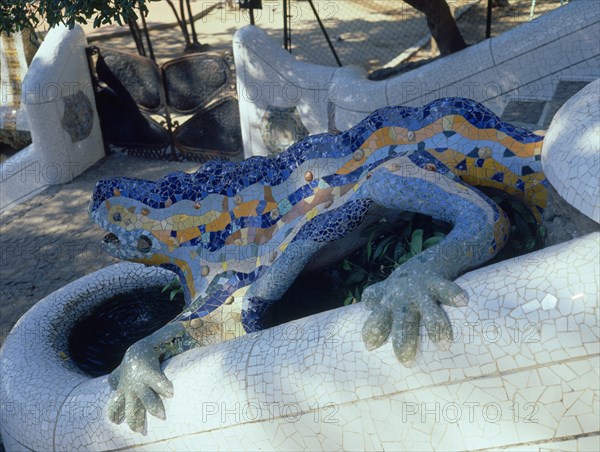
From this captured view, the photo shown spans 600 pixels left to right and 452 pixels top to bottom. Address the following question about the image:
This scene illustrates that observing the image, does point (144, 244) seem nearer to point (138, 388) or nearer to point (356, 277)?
point (138, 388)

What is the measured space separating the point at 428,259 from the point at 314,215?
0.93 metres

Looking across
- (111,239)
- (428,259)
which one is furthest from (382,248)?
(111,239)

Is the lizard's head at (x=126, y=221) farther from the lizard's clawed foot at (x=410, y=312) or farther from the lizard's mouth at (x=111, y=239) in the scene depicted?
the lizard's clawed foot at (x=410, y=312)

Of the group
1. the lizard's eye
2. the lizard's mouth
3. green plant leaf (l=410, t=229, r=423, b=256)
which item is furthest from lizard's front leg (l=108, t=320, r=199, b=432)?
green plant leaf (l=410, t=229, r=423, b=256)

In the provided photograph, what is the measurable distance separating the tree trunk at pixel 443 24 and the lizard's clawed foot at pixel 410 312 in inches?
200

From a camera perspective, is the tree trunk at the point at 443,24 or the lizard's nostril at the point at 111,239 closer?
the lizard's nostril at the point at 111,239

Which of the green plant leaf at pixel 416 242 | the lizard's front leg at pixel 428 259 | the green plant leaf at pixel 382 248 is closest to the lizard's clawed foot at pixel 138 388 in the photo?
the lizard's front leg at pixel 428 259

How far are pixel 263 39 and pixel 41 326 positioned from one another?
444 centimetres

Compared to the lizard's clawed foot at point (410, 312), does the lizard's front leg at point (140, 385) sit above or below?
below

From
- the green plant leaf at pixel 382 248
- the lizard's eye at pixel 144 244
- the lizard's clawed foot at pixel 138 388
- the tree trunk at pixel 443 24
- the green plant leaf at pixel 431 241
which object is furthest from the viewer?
the tree trunk at pixel 443 24

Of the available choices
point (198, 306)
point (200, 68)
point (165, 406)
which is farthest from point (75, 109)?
point (165, 406)

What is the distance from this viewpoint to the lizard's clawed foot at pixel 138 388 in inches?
149

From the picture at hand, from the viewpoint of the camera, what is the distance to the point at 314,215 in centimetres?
422

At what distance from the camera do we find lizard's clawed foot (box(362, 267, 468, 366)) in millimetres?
3189
